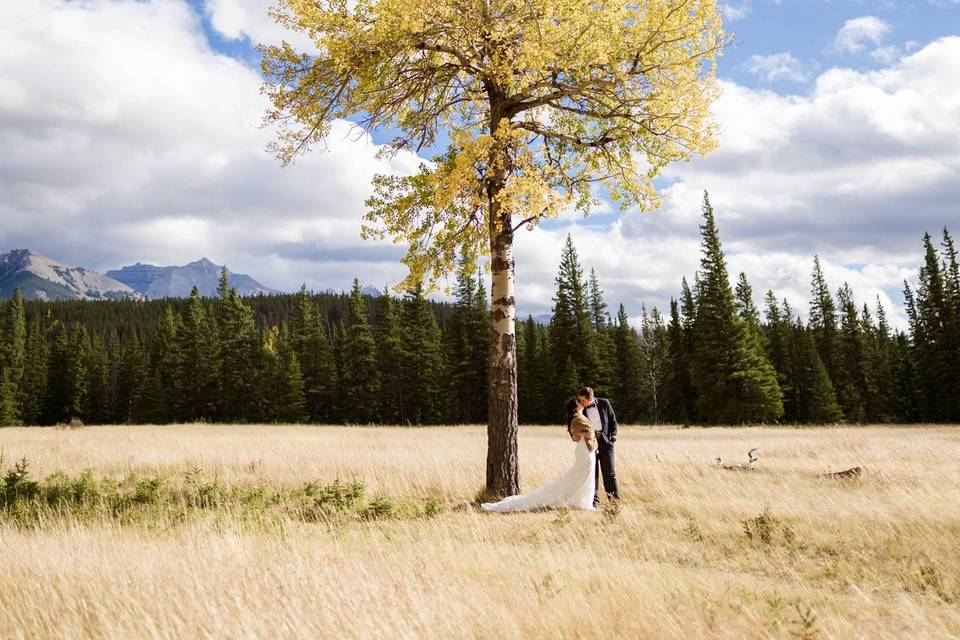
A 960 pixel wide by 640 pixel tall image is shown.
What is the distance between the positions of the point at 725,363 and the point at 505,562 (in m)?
38.9

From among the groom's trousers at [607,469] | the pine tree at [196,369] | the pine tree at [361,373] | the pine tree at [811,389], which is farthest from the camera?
the pine tree at [196,369]

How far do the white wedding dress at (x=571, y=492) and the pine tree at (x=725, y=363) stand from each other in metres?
33.7

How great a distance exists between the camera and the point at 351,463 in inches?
539

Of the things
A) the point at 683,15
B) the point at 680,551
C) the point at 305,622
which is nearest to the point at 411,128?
the point at 683,15

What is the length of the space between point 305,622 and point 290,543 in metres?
2.60

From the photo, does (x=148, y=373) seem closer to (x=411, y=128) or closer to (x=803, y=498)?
(x=411, y=128)

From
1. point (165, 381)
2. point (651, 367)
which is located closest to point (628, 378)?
point (651, 367)

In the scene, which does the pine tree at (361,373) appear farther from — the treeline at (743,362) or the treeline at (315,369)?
the treeline at (743,362)

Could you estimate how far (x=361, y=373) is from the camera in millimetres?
53625

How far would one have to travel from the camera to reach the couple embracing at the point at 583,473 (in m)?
9.48

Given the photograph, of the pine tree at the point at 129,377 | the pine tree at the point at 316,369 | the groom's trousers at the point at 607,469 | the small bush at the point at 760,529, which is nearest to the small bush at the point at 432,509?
the groom's trousers at the point at 607,469

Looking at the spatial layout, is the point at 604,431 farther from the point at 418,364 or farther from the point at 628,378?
the point at 628,378

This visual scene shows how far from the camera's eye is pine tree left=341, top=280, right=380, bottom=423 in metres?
53.3

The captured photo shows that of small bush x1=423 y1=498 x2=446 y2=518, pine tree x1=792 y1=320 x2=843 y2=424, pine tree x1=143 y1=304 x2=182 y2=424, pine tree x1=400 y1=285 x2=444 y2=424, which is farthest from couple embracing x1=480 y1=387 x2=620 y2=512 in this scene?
pine tree x1=143 y1=304 x2=182 y2=424
